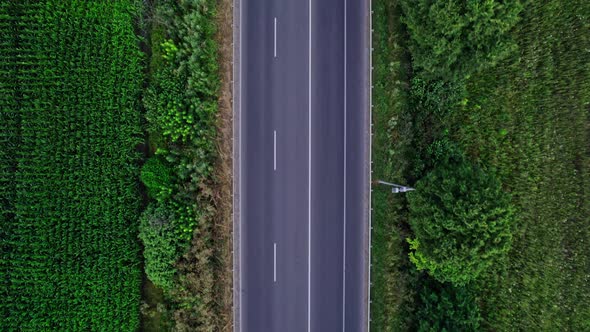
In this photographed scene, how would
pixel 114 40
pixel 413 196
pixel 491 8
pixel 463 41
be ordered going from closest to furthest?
pixel 491 8 < pixel 463 41 < pixel 413 196 < pixel 114 40

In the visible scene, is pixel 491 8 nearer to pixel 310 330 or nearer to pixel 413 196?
pixel 413 196

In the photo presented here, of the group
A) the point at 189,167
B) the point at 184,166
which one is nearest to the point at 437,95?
the point at 189,167

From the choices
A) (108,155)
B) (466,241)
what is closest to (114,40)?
(108,155)

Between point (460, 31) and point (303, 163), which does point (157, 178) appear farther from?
point (460, 31)

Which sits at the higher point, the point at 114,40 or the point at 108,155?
the point at 114,40

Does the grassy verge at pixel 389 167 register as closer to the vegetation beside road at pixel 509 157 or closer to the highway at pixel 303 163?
the vegetation beside road at pixel 509 157

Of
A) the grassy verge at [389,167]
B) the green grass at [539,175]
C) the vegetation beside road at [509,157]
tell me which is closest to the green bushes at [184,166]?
the grassy verge at [389,167]
